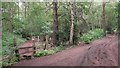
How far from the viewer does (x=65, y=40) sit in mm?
20547

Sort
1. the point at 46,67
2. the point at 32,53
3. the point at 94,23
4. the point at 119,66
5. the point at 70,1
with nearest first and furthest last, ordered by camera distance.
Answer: the point at 46,67
the point at 119,66
the point at 32,53
the point at 70,1
the point at 94,23

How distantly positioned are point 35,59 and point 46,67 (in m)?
2.08

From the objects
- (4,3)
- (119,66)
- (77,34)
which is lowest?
(119,66)

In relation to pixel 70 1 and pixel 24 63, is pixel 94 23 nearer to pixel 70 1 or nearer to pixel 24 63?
pixel 70 1

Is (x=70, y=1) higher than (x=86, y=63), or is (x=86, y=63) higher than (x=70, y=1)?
(x=70, y=1)

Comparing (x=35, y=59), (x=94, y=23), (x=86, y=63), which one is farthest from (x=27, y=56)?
(x=94, y=23)

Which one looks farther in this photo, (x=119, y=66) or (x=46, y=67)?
(x=119, y=66)

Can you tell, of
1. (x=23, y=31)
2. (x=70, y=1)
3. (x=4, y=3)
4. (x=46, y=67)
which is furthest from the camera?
(x=23, y=31)

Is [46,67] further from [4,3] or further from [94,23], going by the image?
[94,23]

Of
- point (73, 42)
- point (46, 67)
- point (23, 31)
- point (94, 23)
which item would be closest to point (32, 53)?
point (46, 67)

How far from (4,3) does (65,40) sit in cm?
764

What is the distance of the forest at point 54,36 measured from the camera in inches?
510

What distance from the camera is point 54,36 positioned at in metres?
18.9

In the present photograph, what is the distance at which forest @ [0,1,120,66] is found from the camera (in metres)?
13.0
